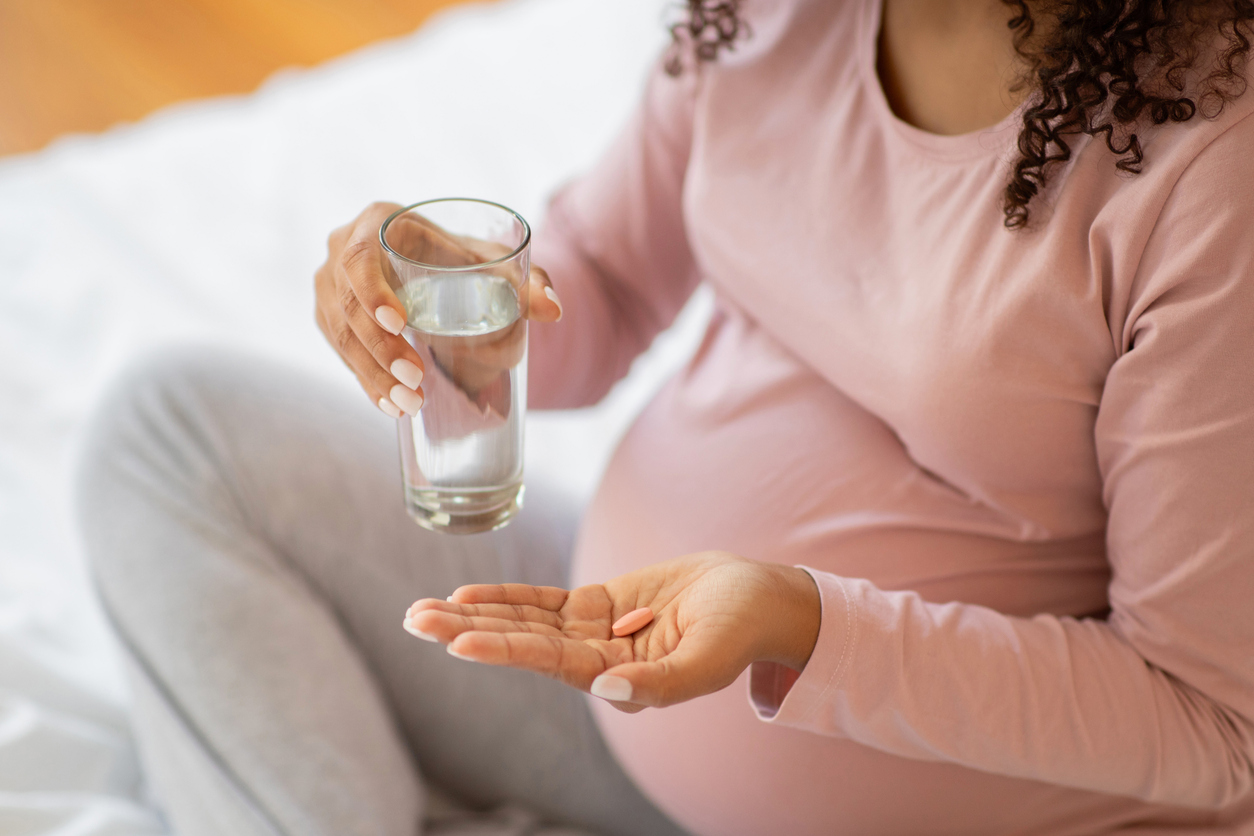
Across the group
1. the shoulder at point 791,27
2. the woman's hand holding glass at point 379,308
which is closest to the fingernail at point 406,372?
the woman's hand holding glass at point 379,308

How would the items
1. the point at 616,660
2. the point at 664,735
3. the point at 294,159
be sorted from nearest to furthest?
the point at 616,660, the point at 664,735, the point at 294,159

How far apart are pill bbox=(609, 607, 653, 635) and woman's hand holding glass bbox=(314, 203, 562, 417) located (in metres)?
0.16

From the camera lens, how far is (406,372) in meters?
0.59

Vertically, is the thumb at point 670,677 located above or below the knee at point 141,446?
above

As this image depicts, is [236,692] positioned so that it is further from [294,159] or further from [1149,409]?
[294,159]

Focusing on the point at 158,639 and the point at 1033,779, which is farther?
the point at 158,639

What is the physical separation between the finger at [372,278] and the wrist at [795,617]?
0.88 feet

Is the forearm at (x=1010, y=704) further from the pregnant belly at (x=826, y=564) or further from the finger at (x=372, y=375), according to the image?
the finger at (x=372, y=375)

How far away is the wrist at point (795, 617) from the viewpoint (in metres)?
0.63

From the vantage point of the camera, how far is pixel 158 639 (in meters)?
0.87

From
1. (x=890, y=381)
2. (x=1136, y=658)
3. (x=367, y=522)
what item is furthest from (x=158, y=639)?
(x=1136, y=658)

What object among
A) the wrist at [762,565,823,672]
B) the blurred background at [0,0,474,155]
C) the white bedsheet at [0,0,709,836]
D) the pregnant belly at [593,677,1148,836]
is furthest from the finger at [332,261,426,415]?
the blurred background at [0,0,474,155]

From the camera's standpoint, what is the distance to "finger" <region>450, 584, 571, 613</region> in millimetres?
589

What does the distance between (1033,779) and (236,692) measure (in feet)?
2.03
